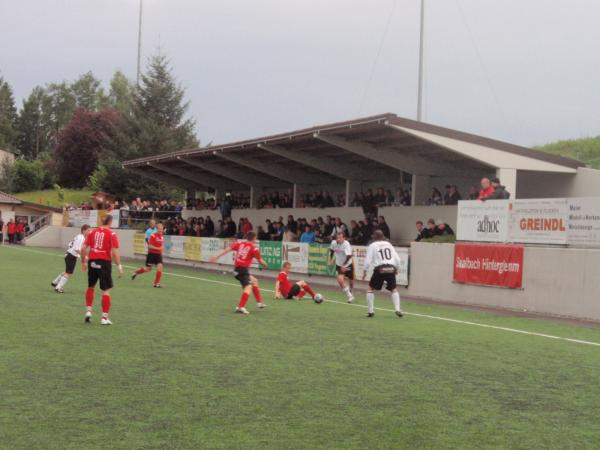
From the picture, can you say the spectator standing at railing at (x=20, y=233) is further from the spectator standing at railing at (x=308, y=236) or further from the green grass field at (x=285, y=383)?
the green grass field at (x=285, y=383)

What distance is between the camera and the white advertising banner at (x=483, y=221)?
21281 mm

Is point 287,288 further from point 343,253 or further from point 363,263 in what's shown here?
point 363,263

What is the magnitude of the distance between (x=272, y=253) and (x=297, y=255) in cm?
175

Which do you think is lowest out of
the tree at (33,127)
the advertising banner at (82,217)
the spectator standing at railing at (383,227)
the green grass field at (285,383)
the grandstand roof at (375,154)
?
the green grass field at (285,383)

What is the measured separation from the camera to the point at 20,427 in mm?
6543

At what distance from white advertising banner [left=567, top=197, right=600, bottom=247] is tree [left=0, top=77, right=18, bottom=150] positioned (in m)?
109

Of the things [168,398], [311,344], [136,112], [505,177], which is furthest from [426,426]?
[136,112]

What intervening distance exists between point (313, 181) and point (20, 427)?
104ft

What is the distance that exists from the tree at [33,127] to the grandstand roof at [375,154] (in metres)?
92.0

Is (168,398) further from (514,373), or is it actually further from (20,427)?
A: (514,373)

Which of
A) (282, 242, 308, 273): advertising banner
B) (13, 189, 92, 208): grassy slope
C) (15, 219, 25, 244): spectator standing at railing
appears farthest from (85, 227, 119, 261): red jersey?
(13, 189, 92, 208): grassy slope

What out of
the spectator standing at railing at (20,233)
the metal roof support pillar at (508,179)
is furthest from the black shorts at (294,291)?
the spectator standing at railing at (20,233)

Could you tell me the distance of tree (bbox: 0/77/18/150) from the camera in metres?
119

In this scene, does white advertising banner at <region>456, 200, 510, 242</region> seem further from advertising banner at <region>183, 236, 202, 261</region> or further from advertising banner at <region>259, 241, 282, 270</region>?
advertising banner at <region>183, 236, 202, 261</region>
